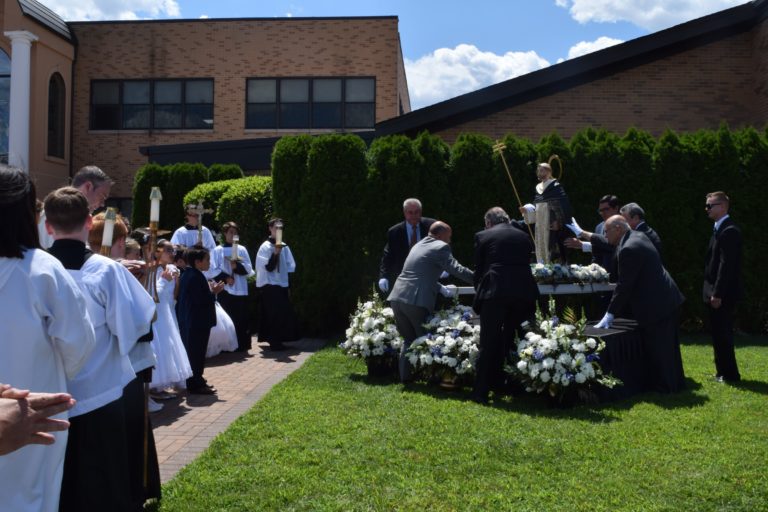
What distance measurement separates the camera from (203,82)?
1024 inches

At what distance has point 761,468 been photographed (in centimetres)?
529

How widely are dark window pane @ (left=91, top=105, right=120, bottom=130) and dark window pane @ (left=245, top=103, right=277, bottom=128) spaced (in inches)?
198

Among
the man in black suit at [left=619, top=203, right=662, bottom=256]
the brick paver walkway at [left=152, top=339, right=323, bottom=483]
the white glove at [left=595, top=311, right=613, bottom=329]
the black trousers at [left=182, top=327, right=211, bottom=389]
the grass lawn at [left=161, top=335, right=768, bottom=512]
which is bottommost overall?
the brick paver walkway at [left=152, top=339, right=323, bottom=483]

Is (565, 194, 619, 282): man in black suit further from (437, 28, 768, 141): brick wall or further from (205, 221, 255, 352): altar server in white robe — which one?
(437, 28, 768, 141): brick wall

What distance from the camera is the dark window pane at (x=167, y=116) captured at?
26047 mm

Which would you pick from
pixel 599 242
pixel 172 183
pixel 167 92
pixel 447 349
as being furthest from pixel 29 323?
pixel 167 92

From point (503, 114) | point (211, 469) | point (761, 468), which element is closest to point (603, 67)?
point (503, 114)

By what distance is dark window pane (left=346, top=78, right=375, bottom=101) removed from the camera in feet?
83.7

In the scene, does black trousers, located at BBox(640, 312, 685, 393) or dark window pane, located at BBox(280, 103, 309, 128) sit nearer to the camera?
black trousers, located at BBox(640, 312, 685, 393)

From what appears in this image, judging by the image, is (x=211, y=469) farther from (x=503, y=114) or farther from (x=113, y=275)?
(x=503, y=114)

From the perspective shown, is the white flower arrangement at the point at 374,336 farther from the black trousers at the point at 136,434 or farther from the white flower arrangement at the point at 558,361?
the black trousers at the point at 136,434

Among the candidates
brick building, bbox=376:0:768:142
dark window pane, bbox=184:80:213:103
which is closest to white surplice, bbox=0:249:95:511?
brick building, bbox=376:0:768:142

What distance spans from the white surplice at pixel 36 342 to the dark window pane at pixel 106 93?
25.3 metres

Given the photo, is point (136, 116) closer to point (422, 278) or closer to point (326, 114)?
point (326, 114)
